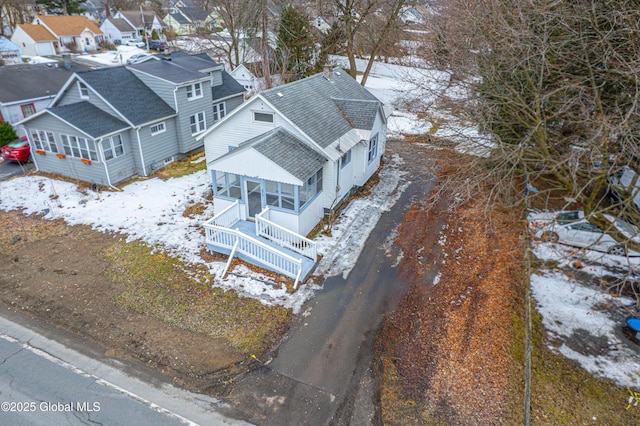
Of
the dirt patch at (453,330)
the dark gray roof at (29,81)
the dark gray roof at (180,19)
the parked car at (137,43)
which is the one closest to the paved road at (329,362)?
the dirt patch at (453,330)

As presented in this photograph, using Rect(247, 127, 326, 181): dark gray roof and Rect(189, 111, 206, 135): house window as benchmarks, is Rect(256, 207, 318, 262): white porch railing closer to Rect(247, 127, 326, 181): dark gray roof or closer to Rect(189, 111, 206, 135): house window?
Rect(247, 127, 326, 181): dark gray roof

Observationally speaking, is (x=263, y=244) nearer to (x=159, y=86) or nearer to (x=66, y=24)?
(x=159, y=86)

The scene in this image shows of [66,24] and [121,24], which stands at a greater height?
[66,24]

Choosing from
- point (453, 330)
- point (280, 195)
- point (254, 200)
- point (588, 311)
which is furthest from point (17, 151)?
point (588, 311)

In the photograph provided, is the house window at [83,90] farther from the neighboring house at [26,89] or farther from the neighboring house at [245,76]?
the neighboring house at [245,76]

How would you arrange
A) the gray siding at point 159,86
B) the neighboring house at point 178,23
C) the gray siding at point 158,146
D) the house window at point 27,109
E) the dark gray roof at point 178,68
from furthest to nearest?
the neighboring house at point 178,23 < the house window at point 27,109 < the dark gray roof at point 178,68 < the gray siding at point 159,86 < the gray siding at point 158,146

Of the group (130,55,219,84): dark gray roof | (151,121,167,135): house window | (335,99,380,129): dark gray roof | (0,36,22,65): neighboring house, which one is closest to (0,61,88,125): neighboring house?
(130,55,219,84): dark gray roof
